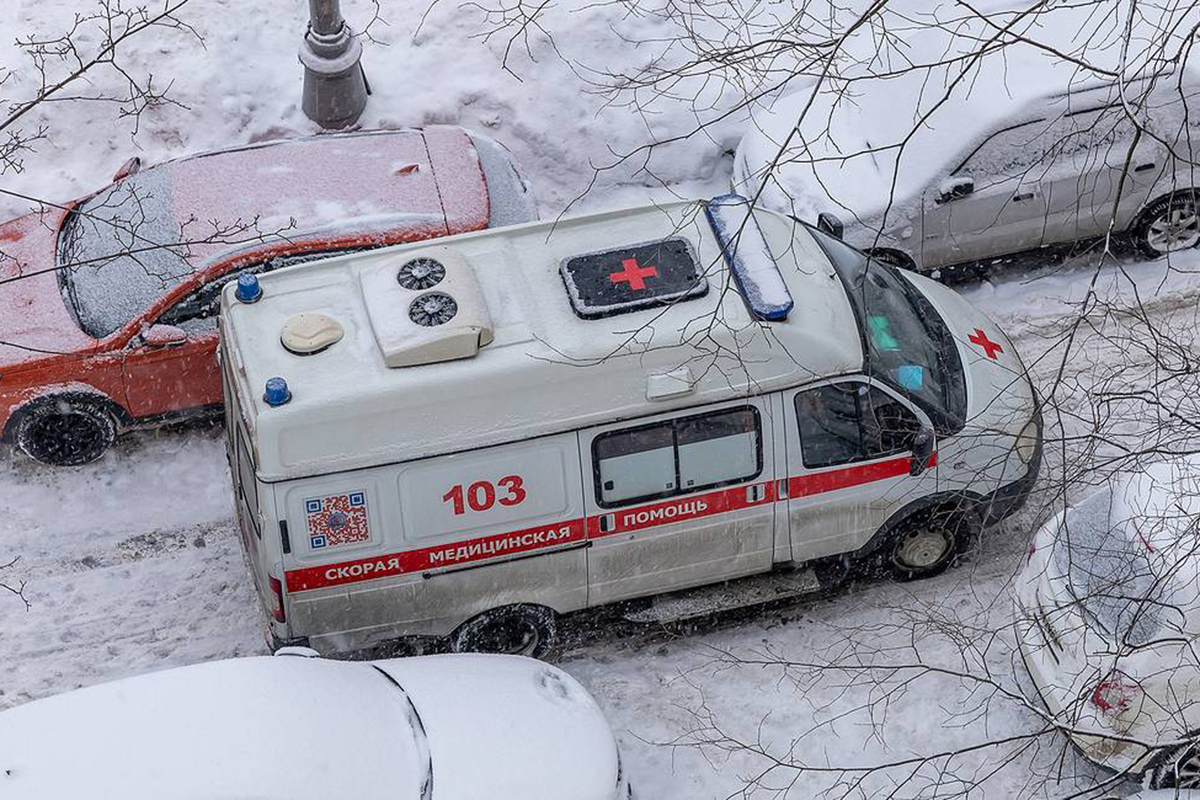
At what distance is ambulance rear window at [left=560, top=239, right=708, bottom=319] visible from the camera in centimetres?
850

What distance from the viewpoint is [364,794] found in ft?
23.5

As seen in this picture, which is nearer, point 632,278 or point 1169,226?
point 632,278

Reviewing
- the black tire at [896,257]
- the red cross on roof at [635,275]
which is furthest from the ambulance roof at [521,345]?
the black tire at [896,257]

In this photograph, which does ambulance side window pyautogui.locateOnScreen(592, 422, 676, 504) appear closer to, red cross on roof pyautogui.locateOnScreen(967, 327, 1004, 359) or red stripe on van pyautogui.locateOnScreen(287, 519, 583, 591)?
red stripe on van pyautogui.locateOnScreen(287, 519, 583, 591)

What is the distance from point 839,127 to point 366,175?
3.77 meters

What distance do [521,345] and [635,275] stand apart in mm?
806

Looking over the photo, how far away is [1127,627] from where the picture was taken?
7.46m

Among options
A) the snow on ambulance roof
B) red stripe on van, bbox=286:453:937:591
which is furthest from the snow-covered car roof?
red stripe on van, bbox=286:453:937:591

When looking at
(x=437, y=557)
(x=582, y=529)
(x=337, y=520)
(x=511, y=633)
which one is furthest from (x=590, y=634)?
(x=337, y=520)

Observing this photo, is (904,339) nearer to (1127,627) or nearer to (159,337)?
(1127,627)

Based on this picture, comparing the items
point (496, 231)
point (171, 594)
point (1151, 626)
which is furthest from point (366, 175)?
point (1151, 626)

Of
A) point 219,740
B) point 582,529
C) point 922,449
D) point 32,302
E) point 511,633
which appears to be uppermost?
point 32,302

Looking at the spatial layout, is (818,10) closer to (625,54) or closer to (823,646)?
(625,54)

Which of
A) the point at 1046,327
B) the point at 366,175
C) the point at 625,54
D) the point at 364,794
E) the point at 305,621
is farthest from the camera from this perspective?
the point at 625,54
